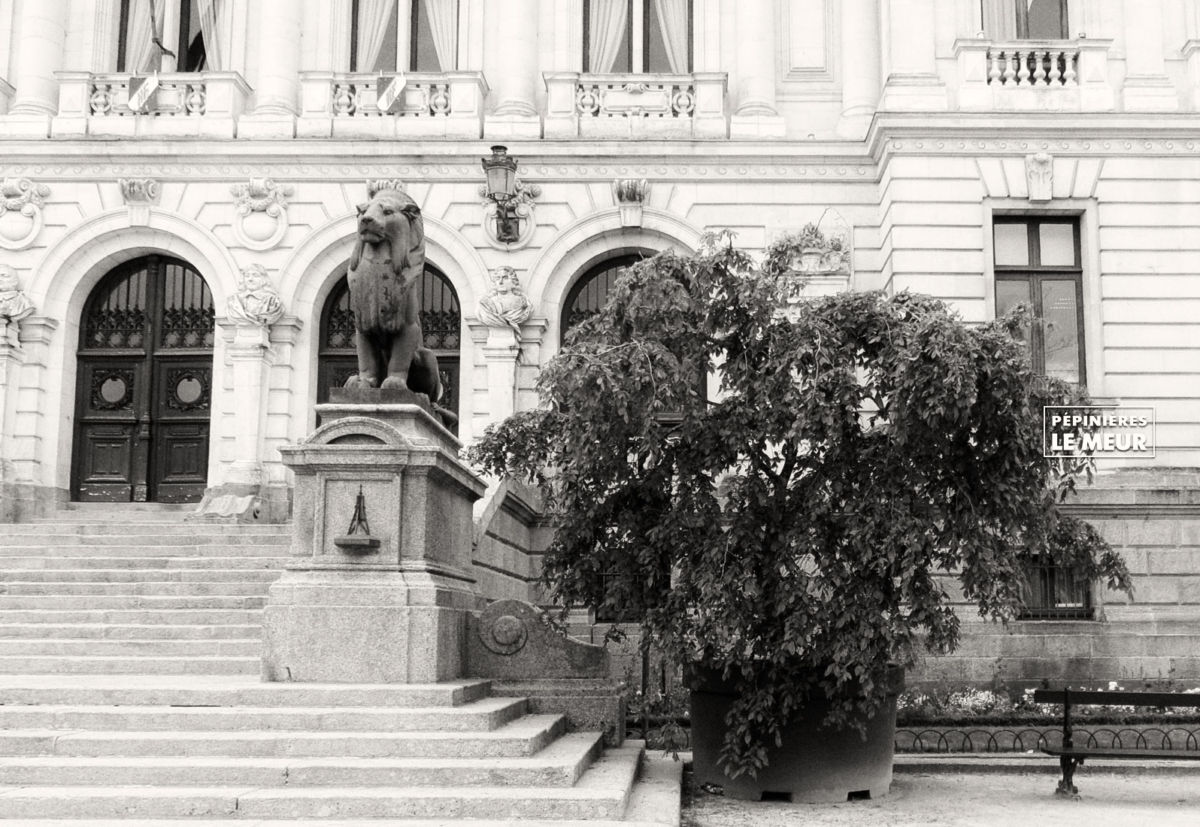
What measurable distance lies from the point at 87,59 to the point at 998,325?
18490mm

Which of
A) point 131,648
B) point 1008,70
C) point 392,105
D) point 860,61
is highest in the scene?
point 860,61

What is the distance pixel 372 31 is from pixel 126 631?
13885 millimetres

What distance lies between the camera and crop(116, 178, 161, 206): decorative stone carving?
21766 mm

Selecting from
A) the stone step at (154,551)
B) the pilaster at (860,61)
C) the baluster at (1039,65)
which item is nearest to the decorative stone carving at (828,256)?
the pilaster at (860,61)

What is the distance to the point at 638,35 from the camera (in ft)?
76.3

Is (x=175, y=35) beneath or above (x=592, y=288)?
above

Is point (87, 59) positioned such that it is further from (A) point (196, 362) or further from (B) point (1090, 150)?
(B) point (1090, 150)

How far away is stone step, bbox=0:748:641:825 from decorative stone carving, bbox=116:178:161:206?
49.3ft

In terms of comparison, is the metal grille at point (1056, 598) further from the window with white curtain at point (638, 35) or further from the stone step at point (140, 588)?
the stone step at point (140, 588)

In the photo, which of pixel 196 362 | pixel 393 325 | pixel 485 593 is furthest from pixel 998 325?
pixel 196 362

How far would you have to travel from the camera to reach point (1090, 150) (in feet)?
67.7

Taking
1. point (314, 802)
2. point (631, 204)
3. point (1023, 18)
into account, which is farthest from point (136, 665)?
point (1023, 18)

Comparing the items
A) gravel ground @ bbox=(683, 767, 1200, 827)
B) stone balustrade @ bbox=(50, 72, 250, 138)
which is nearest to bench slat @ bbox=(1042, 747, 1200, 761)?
gravel ground @ bbox=(683, 767, 1200, 827)

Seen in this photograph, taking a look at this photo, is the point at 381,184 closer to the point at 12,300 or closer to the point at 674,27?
the point at 674,27
